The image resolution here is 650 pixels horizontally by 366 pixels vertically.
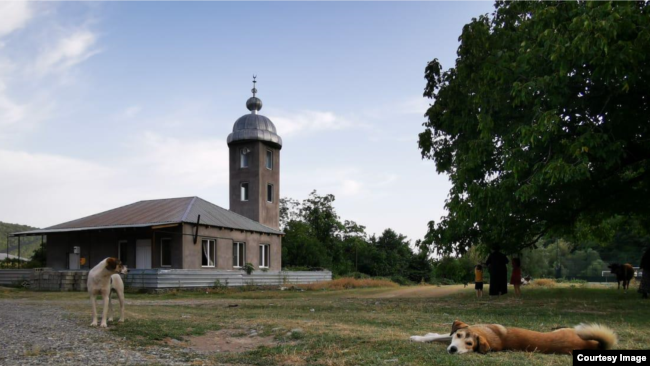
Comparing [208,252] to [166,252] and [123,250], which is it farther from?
[123,250]

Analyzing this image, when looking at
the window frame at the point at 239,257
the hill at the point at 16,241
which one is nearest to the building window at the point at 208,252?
the window frame at the point at 239,257

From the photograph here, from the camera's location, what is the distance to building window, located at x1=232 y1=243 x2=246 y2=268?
35.4 m

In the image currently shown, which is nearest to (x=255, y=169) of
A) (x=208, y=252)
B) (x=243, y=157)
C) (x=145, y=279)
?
(x=243, y=157)

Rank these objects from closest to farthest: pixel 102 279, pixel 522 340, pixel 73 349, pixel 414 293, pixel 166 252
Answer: pixel 522 340 < pixel 73 349 < pixel 102 279 < pixel 414 293 < pixel 166 252

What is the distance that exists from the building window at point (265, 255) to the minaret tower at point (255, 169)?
289 centimetres

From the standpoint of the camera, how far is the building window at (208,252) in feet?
107

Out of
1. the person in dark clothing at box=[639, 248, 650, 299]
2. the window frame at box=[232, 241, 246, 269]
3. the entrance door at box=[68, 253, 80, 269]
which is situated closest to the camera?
the person in dark clothing at box=[639, 248, 650, 299]

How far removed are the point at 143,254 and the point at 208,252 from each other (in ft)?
12.1

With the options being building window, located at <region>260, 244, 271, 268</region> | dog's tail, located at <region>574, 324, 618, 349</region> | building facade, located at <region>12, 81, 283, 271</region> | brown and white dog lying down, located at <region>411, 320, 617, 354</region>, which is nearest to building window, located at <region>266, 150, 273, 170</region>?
building facade, located at <region>12, 81, 283, 271</region>

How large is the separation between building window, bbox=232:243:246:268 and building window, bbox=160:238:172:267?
5.10 meters

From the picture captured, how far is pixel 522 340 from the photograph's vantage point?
676 cm

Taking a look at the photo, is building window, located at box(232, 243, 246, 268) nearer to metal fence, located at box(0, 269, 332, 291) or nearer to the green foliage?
metal fence, located at box(0, 269, 332, 291)

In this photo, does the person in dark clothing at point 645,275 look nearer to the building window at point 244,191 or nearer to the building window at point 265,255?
the building window at point 265,255

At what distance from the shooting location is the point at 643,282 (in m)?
19.4
